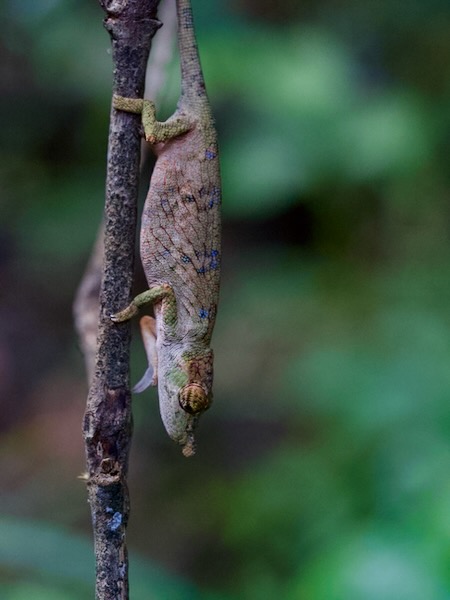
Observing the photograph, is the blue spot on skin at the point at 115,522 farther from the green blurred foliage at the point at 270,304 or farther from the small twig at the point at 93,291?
the green blurred foliage at the point at 270,304

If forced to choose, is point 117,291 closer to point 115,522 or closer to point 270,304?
point 115,522

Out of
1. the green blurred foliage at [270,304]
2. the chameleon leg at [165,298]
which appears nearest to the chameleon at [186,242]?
the chameleon leg at [165,298]

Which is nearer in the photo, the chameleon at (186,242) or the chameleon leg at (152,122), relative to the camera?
the chameleon leg at (152,122)

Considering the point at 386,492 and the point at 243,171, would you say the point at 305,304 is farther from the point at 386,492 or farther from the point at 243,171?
the point at 386,492

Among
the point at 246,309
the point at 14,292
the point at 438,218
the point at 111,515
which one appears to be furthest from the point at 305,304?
the point at 111,515

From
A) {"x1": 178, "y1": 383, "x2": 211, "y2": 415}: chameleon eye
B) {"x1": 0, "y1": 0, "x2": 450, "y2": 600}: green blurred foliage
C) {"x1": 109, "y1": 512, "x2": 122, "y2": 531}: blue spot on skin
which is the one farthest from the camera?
{"x1": 0, "y1": 0, "x2": 450, "y2": 600}: green blurred foliage

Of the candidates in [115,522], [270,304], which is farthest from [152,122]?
[270,304]

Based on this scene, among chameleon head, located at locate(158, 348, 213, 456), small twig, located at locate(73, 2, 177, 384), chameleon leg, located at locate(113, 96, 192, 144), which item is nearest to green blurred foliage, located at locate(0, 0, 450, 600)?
chameleon head, located at locate(158, 348, 213, 456)

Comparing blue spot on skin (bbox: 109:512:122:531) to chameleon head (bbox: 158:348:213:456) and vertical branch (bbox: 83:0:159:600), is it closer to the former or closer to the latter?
vertical branch (bbox: 83:0:159:600)

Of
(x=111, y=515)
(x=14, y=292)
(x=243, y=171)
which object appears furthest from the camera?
(x=14, y=292)
